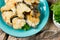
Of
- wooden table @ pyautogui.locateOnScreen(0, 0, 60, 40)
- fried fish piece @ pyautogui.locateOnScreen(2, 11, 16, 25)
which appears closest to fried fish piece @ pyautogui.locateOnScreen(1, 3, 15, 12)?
fried fish piece @ pyautogui.locateOnScreen(2, 11, 16, 25)

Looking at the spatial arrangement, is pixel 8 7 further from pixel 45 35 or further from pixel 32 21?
pixel 45 35

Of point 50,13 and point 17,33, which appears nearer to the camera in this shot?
point 17,33

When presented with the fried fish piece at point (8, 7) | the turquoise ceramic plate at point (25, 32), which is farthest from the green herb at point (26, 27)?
the fried fish piece at point (8, 7)

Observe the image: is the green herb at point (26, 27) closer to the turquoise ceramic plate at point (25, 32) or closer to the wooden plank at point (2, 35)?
the turquoise ceramic plate at point (25, 32)

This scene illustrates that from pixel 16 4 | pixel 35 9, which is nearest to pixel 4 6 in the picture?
pixel 16 4

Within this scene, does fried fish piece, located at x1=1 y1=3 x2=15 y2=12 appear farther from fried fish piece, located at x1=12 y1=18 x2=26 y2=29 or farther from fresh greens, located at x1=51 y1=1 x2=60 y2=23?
fresh greens, located at x1=51 y1=1 x2=60 y2=23

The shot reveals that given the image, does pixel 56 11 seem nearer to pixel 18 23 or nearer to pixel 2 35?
pixel 18 23

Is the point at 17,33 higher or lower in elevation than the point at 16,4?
lower

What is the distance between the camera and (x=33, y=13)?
0.92 m

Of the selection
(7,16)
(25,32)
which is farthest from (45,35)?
(7,16)

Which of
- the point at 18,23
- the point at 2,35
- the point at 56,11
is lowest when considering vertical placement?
the point at 2,35

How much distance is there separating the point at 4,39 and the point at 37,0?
0.28 meters

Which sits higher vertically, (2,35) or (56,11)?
(56,11)

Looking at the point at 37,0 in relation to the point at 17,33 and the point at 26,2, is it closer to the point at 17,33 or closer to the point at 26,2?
the point at 26,2
